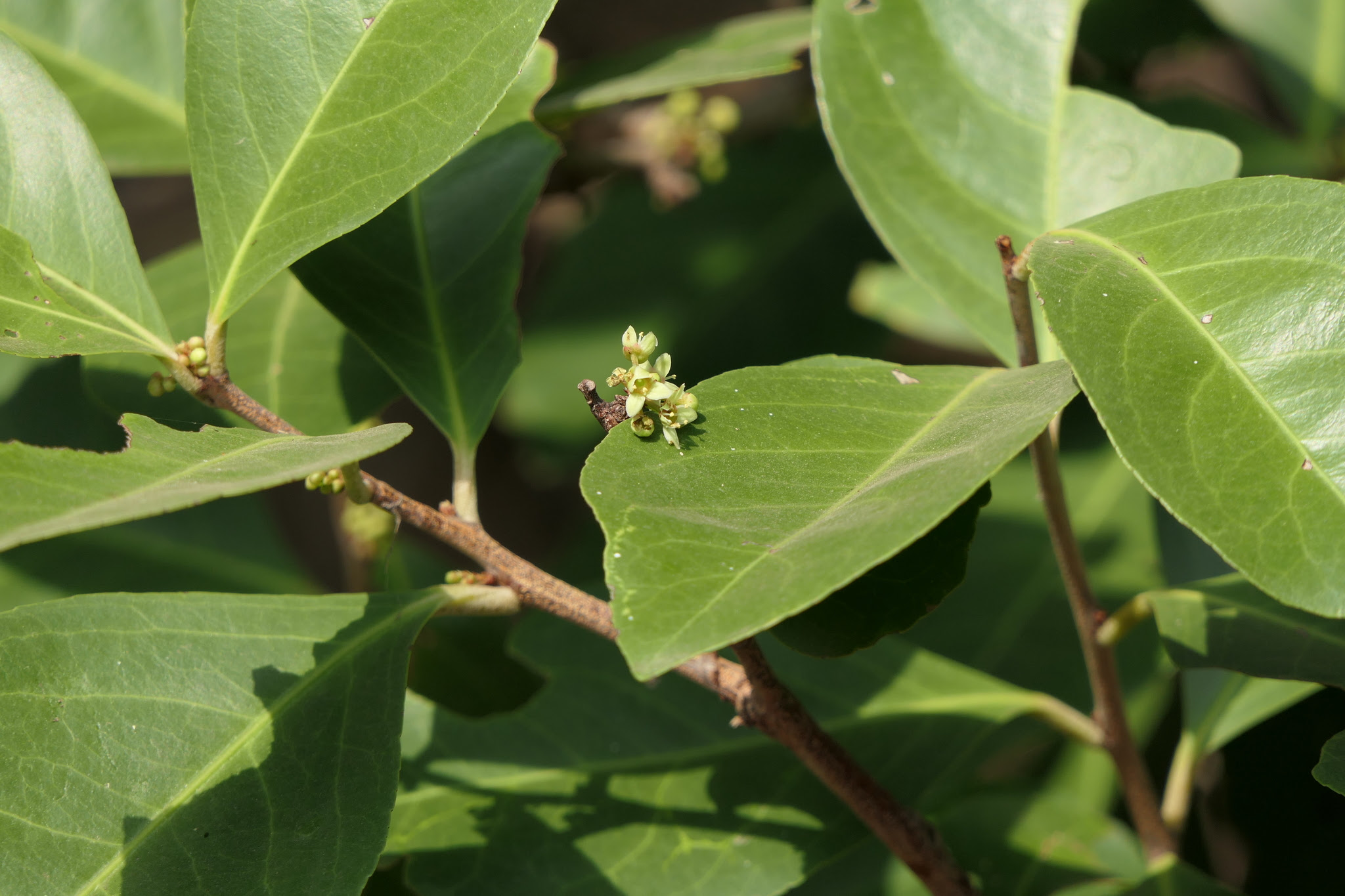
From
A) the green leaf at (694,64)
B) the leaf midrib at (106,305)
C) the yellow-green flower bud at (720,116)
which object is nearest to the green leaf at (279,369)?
the leaf midrib at (106,305)

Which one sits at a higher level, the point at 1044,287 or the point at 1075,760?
the point at 1044,287

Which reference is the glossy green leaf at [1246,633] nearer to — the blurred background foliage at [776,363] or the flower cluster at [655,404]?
the blurred background foliage at [776,363]

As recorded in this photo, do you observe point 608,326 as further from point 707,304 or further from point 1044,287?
point 1044,287

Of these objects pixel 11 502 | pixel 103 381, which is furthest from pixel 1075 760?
pixel 11 502

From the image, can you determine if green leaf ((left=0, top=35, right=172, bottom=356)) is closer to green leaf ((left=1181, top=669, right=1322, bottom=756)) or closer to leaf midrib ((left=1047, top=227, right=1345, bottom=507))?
leaf midrib ((left=1047, top=227, right=1345, bottom=507))

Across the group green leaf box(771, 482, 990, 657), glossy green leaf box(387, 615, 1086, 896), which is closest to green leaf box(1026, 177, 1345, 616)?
green leaf box(771, 482, 990, 657)

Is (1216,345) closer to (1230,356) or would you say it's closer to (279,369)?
(1230,356)
